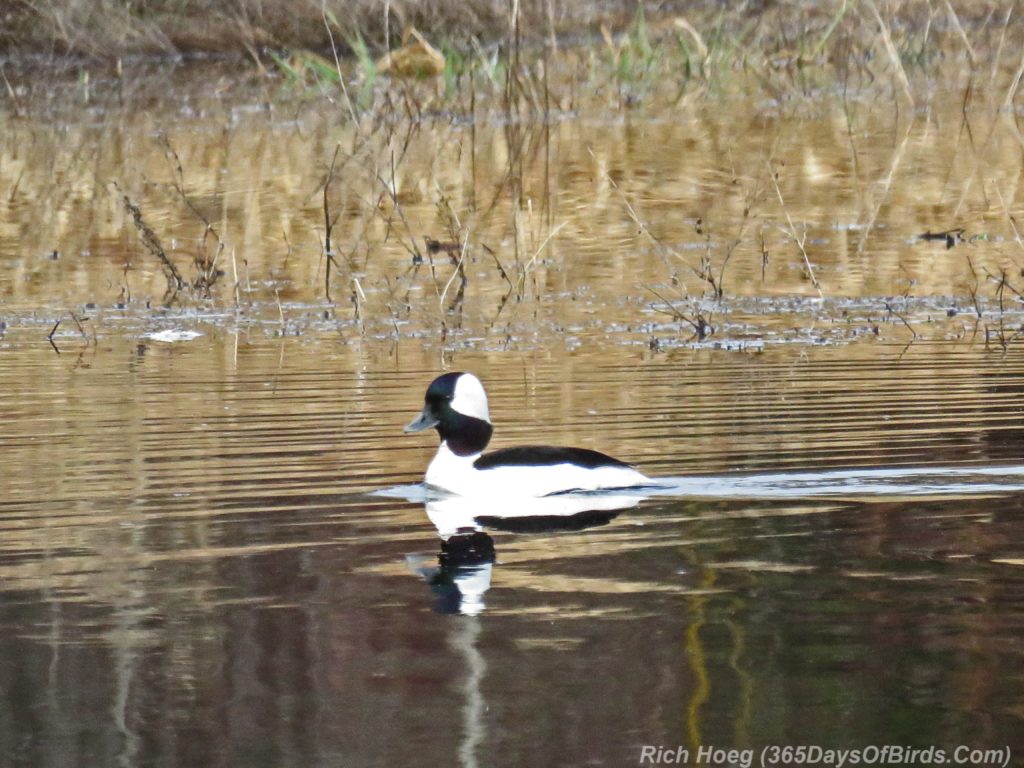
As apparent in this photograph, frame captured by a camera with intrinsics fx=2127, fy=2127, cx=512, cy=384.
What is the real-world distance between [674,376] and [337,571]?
3.69m

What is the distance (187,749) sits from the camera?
15.1 feet

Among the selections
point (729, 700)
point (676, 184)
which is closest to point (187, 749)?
point (729, 700)

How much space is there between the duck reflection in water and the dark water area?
2cm

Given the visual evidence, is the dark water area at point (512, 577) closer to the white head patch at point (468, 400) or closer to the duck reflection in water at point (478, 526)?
the duck reflection in water at point (478, 526)

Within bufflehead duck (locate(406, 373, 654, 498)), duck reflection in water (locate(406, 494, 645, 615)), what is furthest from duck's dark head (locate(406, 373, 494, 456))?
duck reflection in water (locate(406, 494, 645, 615))

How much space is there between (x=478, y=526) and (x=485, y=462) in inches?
20.7

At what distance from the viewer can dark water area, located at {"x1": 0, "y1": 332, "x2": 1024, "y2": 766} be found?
4.68m

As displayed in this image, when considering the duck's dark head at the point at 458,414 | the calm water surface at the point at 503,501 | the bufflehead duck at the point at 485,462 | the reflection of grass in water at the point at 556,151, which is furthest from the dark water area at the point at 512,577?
the reflection of grass in water at the point at 556,151

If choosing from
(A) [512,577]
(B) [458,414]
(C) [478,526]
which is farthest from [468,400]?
(A) [512,577]

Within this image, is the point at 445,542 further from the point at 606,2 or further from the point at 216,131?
the point at 606,2

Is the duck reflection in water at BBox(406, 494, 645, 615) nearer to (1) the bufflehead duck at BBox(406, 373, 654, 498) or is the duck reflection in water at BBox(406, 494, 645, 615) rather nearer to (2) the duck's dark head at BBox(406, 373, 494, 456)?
(1) the bufflehead duck at BBox(406, 373, 654, 498)

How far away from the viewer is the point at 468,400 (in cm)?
780

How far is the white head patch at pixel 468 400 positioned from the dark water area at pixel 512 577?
0.33 meters

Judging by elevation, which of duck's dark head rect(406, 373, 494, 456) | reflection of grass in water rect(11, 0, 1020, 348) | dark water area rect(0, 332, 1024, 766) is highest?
reflection of grass in water rect(11, 0, 1020, 348)
